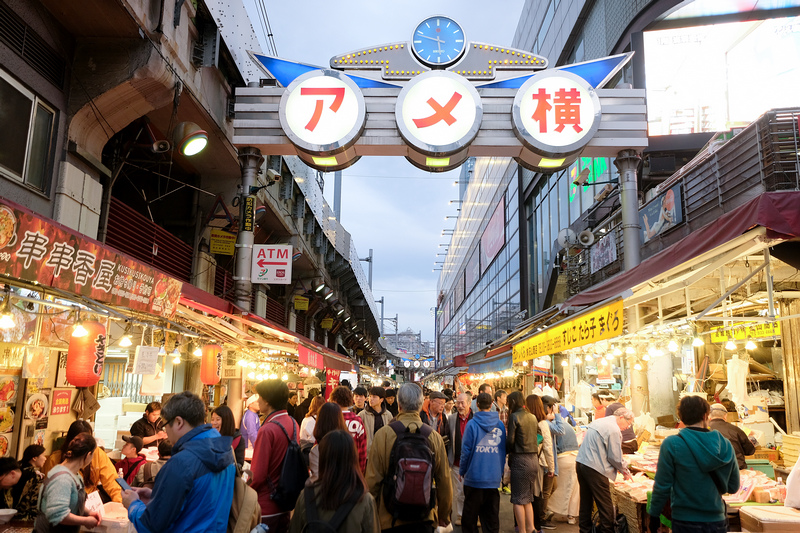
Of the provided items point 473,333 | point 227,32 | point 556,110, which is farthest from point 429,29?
point 473,333

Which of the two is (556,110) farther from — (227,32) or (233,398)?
(233,398)

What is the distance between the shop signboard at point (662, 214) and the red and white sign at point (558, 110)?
6.98 ft

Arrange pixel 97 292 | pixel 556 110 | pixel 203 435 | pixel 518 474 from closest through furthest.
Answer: pixel 203 435 < pixel 97 292 < pixel 518 474 < pixel 556 110

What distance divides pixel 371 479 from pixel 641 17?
17199 millimetres

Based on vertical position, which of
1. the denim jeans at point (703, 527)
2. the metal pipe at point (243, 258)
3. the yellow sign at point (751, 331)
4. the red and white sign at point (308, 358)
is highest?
the metal pipe at point (243, 258)

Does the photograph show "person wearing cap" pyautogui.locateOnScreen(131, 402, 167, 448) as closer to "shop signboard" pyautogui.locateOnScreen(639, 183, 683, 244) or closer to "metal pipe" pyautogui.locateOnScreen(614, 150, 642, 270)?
"metal pipe" pyautogui.locateOnScreen(614, 150, 642, 270)

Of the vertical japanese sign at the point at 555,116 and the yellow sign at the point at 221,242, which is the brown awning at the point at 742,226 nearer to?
the vertical japanese sign at the point at 555,116

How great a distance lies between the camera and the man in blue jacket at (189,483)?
331 centimetres

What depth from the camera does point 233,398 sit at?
16891 millimetres

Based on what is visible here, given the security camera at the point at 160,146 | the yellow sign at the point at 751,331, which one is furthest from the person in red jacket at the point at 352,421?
the yellow sign at the point at 751,331

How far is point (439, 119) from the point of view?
41.1 feet

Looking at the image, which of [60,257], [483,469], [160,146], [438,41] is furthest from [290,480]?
[438,41]

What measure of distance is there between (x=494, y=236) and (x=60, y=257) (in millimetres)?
35322

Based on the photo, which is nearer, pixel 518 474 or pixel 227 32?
pixel 518 474
